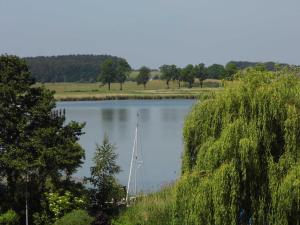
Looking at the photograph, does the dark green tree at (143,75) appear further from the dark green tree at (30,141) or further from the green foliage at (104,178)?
the dark green tree at (30,141)

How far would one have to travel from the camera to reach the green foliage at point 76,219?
17.2 metres

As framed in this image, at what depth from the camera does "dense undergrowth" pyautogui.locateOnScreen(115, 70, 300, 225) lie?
45.6 ft

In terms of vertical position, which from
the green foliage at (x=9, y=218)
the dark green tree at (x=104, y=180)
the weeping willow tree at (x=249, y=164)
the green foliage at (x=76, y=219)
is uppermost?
the weeping willow tree at (x=249, y=164)

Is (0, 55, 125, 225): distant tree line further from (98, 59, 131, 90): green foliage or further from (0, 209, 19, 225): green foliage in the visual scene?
(98, 59, 131, 90): green foliage

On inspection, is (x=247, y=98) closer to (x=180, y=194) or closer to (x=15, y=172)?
(x=180, y=194)

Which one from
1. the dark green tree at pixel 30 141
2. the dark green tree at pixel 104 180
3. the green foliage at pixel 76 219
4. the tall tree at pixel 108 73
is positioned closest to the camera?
the green foliage at pixel 76 219

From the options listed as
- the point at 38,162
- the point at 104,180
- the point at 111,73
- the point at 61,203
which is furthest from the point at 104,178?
the point at 111,73

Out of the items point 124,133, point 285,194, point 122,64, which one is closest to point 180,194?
point 285,194

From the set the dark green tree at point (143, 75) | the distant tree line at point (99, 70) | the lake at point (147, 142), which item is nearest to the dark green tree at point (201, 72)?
the distant tree line at point (99, 70)

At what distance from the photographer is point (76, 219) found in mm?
17266

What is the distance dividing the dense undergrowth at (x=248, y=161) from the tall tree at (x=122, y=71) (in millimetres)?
111812

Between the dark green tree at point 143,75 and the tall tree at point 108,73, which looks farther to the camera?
the dark green tree at point 143,75

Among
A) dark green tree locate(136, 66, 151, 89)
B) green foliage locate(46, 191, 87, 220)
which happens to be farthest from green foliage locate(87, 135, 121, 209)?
dark green tree locate(136, 66, 151, 89)

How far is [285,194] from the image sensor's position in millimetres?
13625
